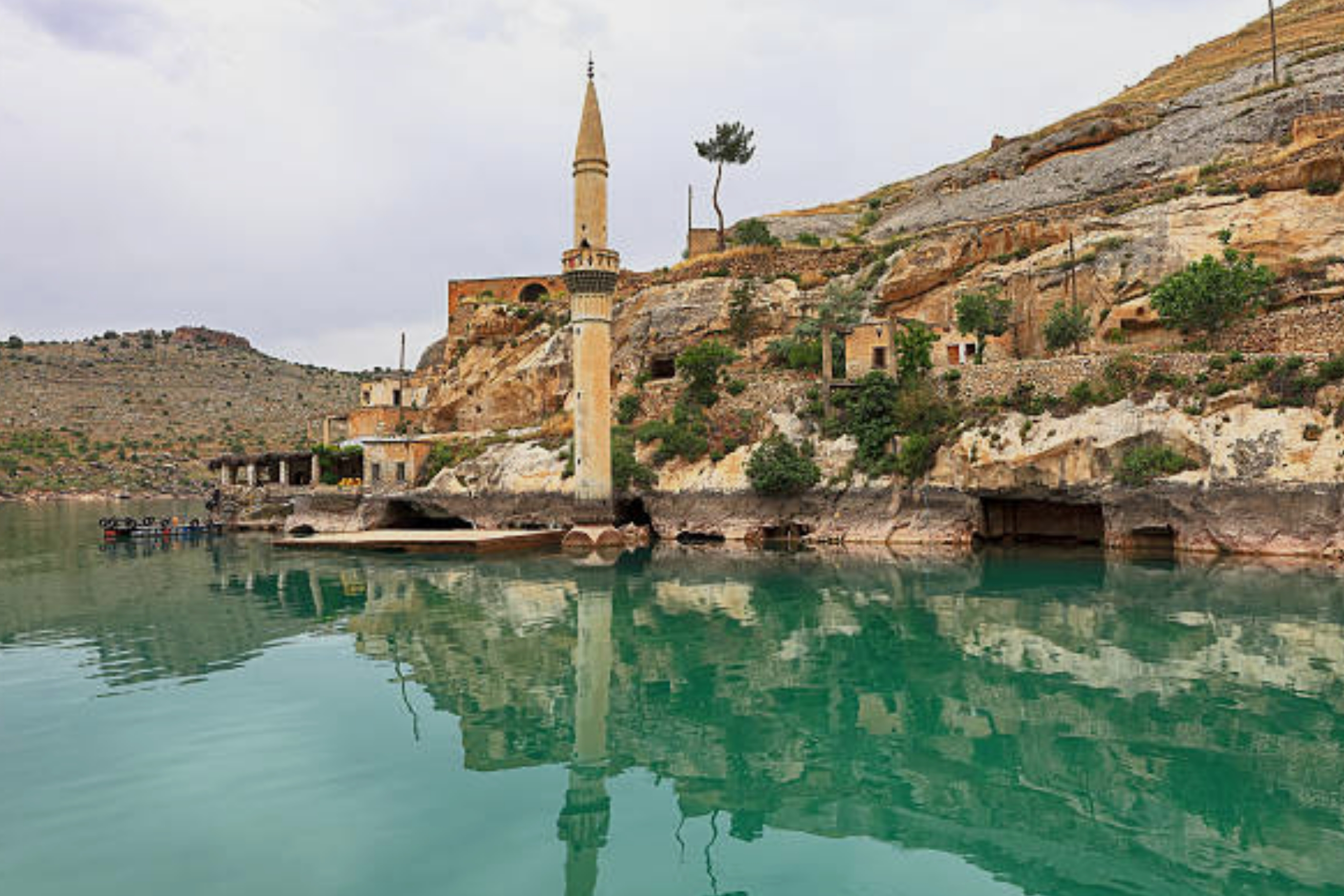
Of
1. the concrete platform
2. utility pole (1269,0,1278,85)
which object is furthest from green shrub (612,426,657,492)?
utility pole (1269,0,1278,85)

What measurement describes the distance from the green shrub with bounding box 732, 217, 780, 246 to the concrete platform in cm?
2034

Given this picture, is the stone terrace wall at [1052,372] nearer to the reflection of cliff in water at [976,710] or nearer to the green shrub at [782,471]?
the green shrub at [782,471]

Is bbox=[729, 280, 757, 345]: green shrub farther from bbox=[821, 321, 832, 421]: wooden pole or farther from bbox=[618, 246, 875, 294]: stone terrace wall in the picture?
bbox=[821, 321, 832, 421]: wooden pole

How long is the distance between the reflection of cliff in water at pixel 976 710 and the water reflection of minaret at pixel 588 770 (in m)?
0.11

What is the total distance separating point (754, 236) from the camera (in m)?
46.1

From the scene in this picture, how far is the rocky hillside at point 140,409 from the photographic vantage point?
75.1 meters

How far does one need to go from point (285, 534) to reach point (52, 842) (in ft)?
116

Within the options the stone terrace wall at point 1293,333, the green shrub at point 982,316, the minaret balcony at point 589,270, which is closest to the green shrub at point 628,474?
the minaret balcony at point 589,270

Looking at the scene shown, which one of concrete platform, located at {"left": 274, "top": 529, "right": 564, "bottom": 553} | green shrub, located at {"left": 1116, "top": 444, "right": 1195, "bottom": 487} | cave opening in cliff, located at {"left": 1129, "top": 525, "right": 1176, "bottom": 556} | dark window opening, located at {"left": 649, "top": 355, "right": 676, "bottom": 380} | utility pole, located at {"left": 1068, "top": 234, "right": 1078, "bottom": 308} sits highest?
utility pole, located at {"left": 1068, "top": 234, "right": 1078, "bottom": 308}

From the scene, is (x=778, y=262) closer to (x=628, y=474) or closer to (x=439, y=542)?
(x=628, y=474)

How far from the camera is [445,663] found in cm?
1352

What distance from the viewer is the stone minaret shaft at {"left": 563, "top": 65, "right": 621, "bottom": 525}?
3241cm

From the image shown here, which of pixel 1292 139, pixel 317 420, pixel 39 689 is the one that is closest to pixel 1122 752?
pixel 39 689

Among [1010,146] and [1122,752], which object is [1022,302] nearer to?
[1010,146]
